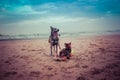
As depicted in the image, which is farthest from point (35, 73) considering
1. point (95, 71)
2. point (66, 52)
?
point (66, 52)

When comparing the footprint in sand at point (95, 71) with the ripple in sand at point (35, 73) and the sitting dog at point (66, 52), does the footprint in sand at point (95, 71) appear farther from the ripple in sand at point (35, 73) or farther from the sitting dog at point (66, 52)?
the sitting dog at point (66, 52)

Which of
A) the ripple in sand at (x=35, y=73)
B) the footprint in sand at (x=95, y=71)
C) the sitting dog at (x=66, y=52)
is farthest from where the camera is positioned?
the sitting dog at (x=66, y=52)

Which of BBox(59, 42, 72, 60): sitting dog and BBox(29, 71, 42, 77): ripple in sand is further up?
BBox(59, 42, 72, 60): sitting dog

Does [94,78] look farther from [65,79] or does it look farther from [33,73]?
[33,73]

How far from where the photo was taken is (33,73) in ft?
26.4

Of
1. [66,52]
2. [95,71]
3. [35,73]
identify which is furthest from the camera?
[66,52]

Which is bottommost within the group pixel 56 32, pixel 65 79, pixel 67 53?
pixel 65 79

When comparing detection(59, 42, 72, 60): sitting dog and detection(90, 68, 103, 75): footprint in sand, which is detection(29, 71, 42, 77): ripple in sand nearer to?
detection(90, 68, 103, 75): footprint in sand

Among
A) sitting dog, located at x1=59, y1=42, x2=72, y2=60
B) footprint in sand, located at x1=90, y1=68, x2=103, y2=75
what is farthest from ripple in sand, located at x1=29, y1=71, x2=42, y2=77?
sitting dog, located at x1=59, y1=42, x2=72, y2=60

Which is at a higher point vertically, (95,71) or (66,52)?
(66,52)

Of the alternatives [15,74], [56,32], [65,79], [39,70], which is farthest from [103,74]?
[56,32]

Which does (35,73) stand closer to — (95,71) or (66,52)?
(95,71)

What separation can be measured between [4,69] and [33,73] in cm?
202

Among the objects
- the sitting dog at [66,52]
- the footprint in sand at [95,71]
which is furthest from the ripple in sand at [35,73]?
the sitting dog at [66,52]
